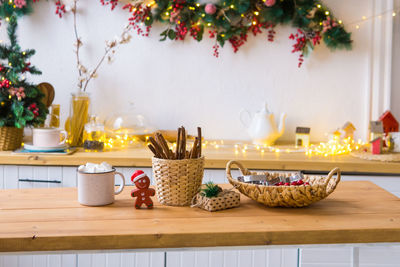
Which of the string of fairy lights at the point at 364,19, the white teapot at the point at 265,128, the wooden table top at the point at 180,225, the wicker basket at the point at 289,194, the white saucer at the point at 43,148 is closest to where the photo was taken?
the wooden table top at the point at 180,225

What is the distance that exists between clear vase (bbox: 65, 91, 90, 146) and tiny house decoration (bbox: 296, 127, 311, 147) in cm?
133

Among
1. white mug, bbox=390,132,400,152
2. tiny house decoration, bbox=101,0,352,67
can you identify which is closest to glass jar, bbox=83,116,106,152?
tiny house decoration, bbox=101,0,352,67

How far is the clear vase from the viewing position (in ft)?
9.07

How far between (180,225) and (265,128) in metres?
1.70

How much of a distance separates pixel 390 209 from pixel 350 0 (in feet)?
6.66

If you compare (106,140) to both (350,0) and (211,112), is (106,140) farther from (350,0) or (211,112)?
(350,0)

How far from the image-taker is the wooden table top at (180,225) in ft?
3.87

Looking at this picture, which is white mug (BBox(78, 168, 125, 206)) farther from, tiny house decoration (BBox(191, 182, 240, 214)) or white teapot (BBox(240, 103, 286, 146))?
white teapot (BBox(240, 103, 286, 146))

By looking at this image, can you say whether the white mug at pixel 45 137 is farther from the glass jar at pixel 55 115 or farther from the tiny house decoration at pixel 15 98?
the glass jar at pixel 55 115

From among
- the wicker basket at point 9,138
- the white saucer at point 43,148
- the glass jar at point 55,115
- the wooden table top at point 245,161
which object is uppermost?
the glass jar at point 55,115

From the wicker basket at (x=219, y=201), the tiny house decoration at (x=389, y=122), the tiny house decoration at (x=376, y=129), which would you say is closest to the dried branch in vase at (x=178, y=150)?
the wicker basket at (x=219, y=201)

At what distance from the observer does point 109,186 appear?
4.77 ft

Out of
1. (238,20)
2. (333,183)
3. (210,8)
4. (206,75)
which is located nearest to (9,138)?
(206,75)

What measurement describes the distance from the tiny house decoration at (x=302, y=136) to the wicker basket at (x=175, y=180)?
1548 mm
